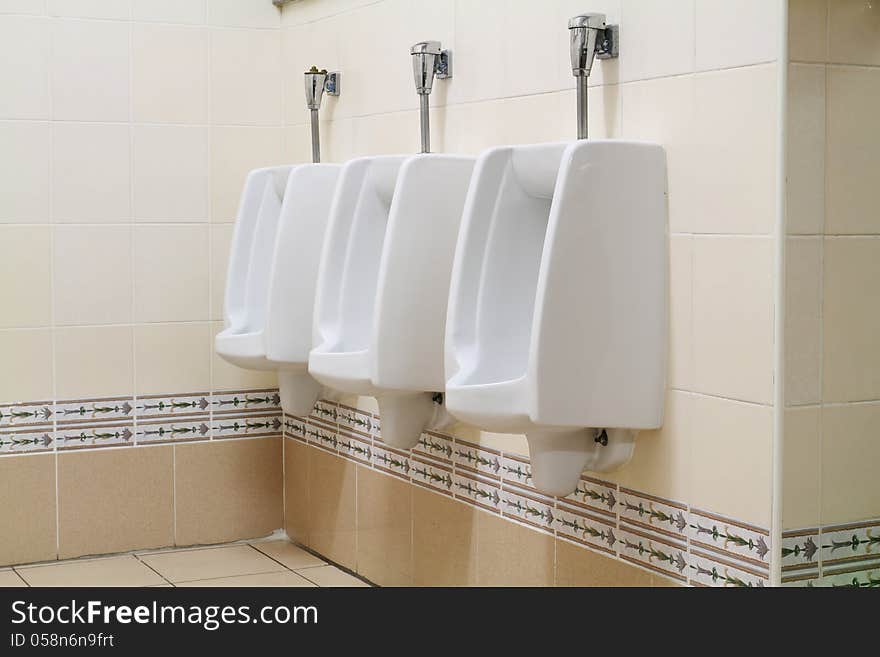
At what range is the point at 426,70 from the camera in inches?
92.2

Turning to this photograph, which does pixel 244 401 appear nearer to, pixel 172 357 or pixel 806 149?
pixel 172 357

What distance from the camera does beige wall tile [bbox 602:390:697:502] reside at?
181cm

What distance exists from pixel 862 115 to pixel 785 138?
152 mm

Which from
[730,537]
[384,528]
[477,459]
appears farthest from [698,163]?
[384,528]

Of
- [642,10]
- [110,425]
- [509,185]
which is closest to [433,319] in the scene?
[509,185]

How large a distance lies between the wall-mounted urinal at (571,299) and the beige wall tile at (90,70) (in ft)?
4.34

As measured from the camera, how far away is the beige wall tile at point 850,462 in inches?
65.7

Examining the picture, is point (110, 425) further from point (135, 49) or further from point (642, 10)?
point (642, 10)

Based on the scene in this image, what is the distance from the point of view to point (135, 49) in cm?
293

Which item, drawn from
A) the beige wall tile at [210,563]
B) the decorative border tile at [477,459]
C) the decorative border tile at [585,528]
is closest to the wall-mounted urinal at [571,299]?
the decorative border tile at [585,528]

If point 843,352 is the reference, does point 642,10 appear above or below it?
above

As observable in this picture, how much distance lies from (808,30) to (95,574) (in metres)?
2.04

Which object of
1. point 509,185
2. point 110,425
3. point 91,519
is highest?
point 509,185

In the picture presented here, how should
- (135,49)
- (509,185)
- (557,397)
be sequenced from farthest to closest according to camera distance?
(135,49)
(509,185)
(557,397)
